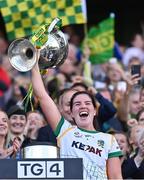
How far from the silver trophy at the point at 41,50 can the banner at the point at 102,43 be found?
4.59 meters

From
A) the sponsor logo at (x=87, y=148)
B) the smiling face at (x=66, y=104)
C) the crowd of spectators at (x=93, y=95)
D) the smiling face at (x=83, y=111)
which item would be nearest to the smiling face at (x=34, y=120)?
the crowd of spectators at (x=93, y=95)

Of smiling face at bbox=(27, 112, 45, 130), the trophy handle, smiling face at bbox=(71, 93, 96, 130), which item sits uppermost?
the trophy handle

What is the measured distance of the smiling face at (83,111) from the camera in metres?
7.96

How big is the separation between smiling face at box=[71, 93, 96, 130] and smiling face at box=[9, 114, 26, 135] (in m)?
1.50

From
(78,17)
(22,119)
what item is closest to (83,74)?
(78,17)

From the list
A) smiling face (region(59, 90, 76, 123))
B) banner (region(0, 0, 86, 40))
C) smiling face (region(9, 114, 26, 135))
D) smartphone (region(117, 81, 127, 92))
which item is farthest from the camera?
smartphone (region(117, 81, 127, 92))

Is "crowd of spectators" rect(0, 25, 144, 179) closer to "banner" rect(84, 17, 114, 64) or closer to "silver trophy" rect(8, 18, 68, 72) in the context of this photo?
"banner" rect(84, 17, 114, 64)

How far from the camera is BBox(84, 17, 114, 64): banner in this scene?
42.0 ft

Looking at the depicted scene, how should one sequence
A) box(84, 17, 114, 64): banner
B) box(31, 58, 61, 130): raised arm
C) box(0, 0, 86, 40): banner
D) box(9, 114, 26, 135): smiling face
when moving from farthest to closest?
box(84, 17, 114, 64): banner → box(0, 0, 86, 40): banner → box(9, 114, 26, 135): smiling face → box(31, 58, 61, 130): raised arm

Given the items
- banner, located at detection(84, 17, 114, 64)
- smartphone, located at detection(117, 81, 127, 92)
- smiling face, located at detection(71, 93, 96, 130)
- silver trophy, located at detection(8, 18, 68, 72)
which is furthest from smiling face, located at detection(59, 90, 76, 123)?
banner, located at detection(84, 17, 114, 64)

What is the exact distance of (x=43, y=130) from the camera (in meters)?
9.15

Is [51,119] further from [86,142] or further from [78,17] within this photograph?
[78,17]

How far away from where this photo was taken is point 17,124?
956 centimetres

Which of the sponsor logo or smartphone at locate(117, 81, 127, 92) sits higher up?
smartphone at locate(117, 81, 127, 92)
